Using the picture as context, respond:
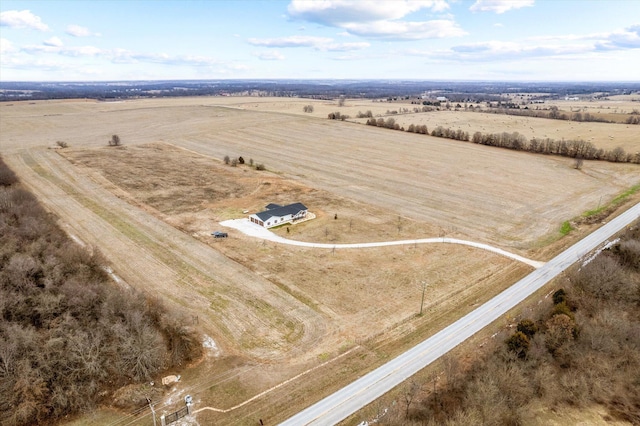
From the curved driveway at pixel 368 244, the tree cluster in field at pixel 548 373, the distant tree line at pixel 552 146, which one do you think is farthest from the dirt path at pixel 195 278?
the distant tree line at pixel 552 146

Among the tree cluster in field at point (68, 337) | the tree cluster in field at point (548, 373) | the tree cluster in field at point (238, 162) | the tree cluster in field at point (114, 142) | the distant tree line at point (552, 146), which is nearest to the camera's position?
the tree cluster in field at point (548, 373)

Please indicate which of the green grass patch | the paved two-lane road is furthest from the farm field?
the paved two-lane road

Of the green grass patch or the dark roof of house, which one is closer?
the dark roof of house

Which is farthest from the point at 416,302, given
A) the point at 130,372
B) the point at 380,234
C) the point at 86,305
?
the point at 86,305

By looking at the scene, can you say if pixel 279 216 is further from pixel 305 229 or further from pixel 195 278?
pixel 195 278

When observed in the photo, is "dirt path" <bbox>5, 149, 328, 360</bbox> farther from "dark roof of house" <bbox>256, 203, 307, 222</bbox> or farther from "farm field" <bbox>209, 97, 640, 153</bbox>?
"farm field" <bbox>209, 97, 640, 153</bbox>

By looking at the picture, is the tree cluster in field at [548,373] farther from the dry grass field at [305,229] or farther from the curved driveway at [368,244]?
the curved driveway at [368,244]
